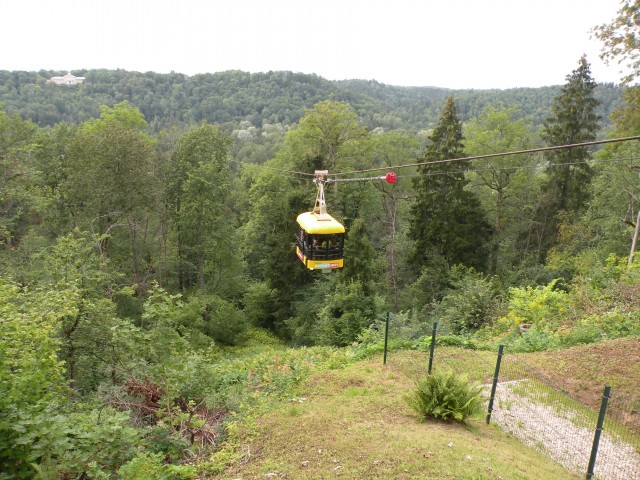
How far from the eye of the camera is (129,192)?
2267 centimetres

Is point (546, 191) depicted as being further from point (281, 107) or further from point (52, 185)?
point (281, 107)

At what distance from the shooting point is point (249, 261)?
1446 inches

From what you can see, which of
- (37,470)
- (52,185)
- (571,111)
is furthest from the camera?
(571,111)

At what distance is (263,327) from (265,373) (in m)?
19.7

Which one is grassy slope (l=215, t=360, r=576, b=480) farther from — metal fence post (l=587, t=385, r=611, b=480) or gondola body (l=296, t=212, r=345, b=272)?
gondola body (l=296, t=212, r=345, b=272)

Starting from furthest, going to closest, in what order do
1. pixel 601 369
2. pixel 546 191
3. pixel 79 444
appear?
pixel 546 191 < pixel 601 369 < pixel 79 444

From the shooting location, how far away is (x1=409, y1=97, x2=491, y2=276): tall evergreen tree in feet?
86.3

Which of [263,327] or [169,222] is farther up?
[169,222]

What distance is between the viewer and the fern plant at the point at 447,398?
25.3 ft

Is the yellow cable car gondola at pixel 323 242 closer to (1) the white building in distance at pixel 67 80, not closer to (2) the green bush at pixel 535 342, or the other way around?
(2) the green bush at pixel 535 342

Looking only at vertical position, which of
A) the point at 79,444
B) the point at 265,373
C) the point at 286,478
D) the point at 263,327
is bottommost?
the point at 263,327

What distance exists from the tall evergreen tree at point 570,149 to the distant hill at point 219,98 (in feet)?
128

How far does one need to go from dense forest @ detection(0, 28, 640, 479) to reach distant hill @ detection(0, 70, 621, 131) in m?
38.7

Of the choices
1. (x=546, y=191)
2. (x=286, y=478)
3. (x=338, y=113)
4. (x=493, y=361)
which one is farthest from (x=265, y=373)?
(x=546, y=191)
